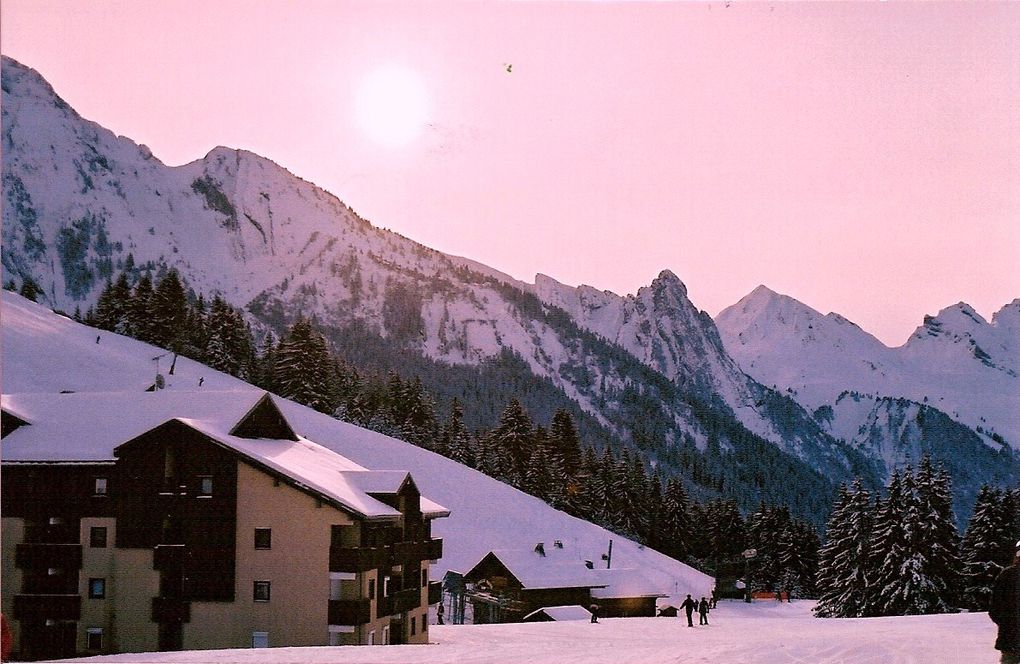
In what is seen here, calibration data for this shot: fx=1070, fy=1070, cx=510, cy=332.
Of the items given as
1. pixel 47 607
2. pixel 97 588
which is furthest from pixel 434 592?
pixel 47 607

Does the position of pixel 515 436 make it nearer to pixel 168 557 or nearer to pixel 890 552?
pixel 890 552

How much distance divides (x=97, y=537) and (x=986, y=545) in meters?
32.8

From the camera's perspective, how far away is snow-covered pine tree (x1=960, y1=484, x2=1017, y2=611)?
136 ft

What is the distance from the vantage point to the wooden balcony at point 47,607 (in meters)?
26.2

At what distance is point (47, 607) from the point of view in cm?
2631

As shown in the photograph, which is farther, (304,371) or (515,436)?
(515,436)

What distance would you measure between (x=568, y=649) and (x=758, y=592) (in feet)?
226

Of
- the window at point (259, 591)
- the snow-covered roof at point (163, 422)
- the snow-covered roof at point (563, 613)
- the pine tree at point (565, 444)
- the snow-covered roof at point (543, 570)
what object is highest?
the pine tree at point (565, 444)

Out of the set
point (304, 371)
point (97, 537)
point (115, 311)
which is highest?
point (115, 311)

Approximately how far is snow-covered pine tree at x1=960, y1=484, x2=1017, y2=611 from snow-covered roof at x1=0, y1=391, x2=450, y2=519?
24056mm

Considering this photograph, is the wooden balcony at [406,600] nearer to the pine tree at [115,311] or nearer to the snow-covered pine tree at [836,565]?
the snow-covered pine tree at [836,565]

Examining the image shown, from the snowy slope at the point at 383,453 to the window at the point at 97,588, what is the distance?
93.4 feet

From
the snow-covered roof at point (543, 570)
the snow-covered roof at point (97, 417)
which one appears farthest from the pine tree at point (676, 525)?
the snow-covered roof at point (97, 417)

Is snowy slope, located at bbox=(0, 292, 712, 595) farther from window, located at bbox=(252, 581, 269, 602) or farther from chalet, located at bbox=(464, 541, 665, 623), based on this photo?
window, located at bbox=(252, 581, 269, 602)
